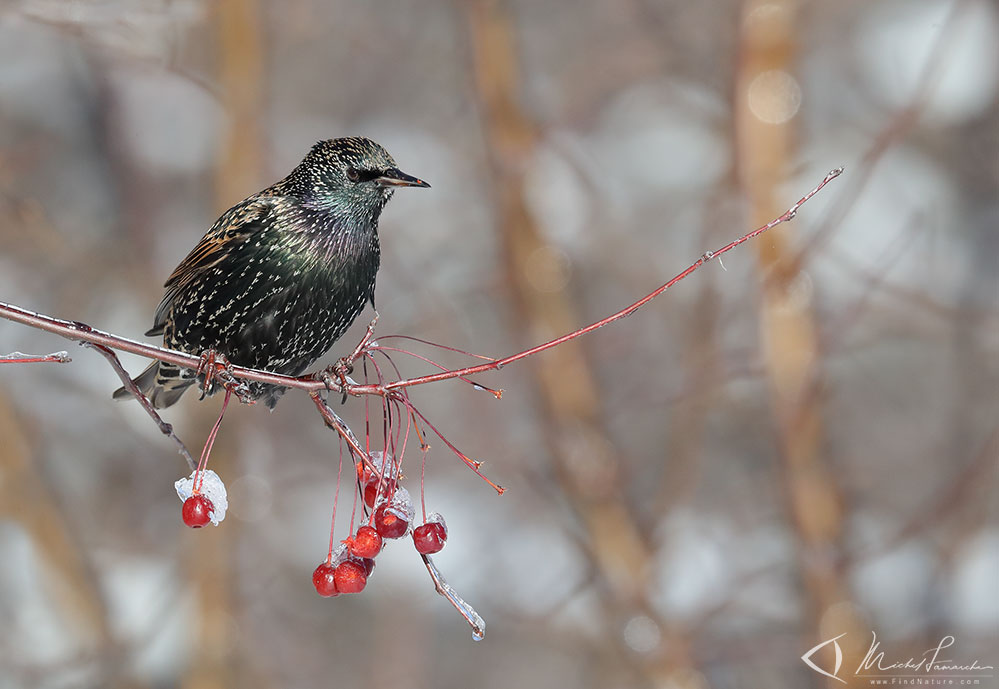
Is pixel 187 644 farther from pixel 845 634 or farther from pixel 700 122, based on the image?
pixel 700 122

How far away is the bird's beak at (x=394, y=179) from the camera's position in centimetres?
137

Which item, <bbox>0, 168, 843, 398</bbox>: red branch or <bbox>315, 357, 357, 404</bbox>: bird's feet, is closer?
<bbox>0, 168, 843, 398</bbox>: red branch

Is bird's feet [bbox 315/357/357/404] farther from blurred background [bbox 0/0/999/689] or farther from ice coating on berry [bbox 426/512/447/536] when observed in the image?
blurred background [bbox 0/0/999/689]

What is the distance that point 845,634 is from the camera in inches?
186

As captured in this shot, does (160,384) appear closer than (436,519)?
No

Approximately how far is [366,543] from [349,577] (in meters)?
0.06

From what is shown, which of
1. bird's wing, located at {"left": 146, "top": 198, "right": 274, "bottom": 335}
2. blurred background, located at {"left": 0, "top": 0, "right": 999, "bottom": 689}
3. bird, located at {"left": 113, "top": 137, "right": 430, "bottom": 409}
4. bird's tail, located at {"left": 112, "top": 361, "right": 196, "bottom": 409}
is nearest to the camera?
bird, located at {"left": 113, "top": 137, "right": 430, "bottom": 409}

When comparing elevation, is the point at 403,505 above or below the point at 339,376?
below

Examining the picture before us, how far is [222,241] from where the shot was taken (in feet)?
5.74
